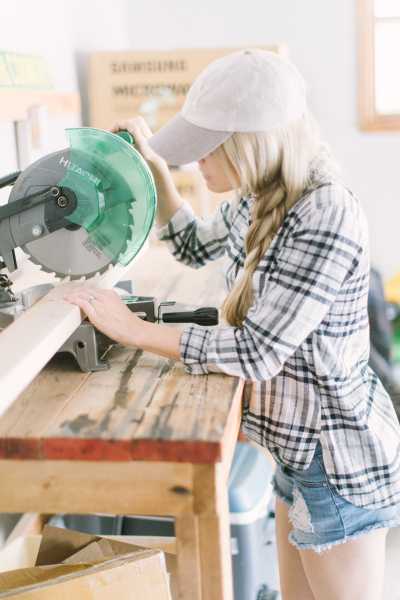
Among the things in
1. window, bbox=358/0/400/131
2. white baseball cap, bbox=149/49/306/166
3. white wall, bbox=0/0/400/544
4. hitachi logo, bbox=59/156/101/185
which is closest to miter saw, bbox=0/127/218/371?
hitachi logo, bbox=59/156/101/185

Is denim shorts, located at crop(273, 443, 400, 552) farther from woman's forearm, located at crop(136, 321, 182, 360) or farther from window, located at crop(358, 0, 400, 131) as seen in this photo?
window, located at crop(358, 0, 400, 131)

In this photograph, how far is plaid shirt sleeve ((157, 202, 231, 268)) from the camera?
5.96ft

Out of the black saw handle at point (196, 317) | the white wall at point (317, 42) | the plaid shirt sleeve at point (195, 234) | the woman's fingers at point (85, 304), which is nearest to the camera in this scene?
the woman's fingers at point (85, 304)

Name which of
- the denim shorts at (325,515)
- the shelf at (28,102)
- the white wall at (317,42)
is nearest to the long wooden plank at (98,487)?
the denim shorts at (325,515)

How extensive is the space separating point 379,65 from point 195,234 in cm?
257

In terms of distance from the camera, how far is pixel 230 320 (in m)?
1.45

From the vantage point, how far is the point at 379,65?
158 inches

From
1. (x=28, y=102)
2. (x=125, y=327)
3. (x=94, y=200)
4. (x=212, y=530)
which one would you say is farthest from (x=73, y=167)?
(x=28, y=102)

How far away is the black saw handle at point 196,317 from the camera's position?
158 centimetres

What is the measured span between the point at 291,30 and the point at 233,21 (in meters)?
0.27

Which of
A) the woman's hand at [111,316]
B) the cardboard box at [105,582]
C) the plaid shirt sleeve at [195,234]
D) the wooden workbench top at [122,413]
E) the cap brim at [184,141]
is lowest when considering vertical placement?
the cardboard box at [105,582]

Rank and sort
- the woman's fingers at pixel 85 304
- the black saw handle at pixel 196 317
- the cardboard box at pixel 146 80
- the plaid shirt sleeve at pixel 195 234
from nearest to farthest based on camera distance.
Result: the woman's fingers at pixel 85 304
the black saw handle at pixel 196 317
the plaid shirt sleeve at pixel 195 234
the cardboard box at pixel 146 80

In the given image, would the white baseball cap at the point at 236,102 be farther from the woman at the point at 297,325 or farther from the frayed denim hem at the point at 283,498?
the frayed denim hem at the point at 283,498

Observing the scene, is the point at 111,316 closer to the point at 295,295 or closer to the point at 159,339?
the point at 159,339
